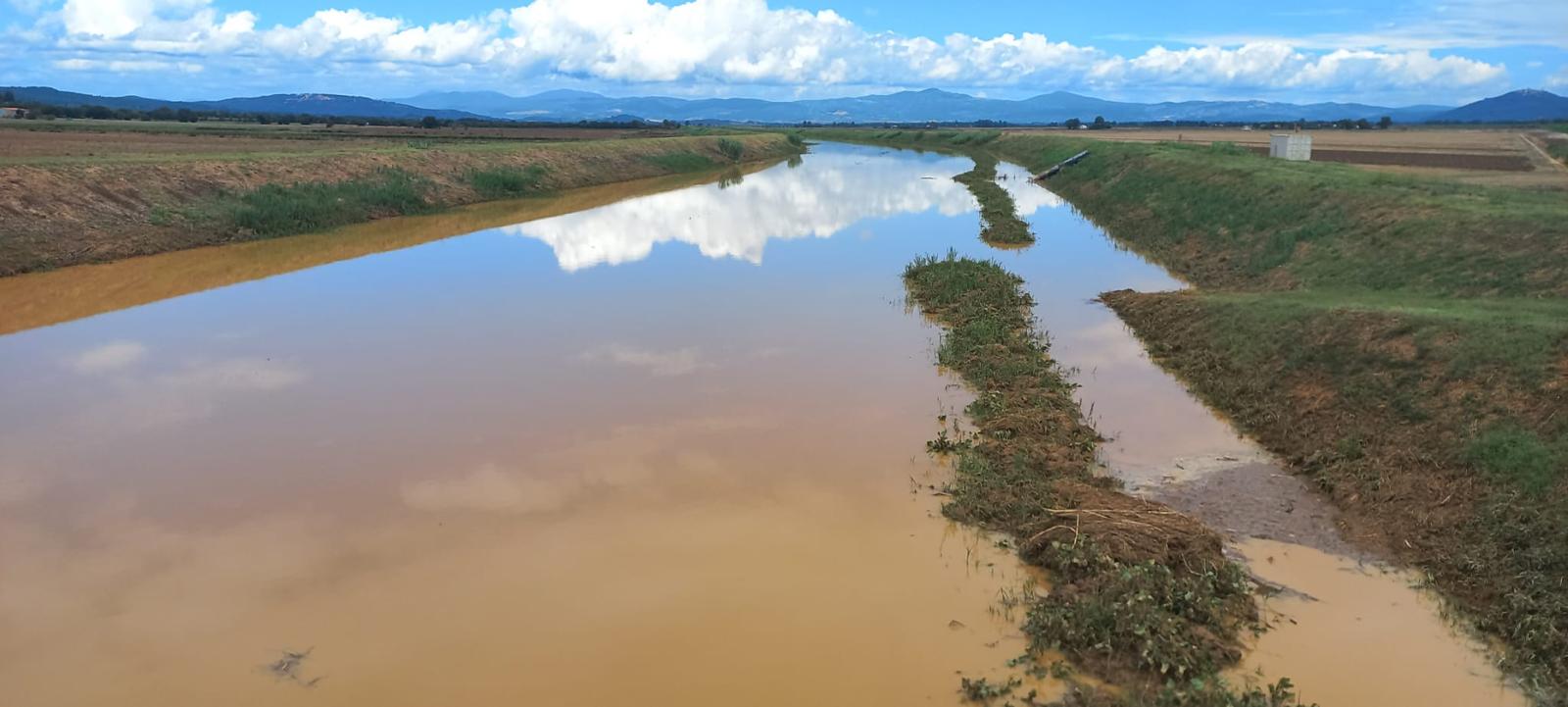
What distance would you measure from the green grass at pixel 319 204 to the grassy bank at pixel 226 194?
4 cm

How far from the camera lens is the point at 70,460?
31.8ft

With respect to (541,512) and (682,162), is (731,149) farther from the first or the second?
(541,512)

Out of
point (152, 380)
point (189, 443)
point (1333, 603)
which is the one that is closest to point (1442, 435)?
point (1333, 603)

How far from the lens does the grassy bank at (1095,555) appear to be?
595 cm

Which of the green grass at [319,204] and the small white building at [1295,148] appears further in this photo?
the small white building at [1295,148]

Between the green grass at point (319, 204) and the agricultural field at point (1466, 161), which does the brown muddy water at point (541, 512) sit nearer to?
the green grass at point (319, 204)

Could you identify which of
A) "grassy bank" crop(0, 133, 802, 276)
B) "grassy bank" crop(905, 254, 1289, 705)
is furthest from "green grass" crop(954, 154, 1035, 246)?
"grassy bank" crop(0, 133, 802, 276)

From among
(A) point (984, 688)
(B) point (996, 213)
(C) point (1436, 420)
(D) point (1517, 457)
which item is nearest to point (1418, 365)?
(C) point (1436, 420)

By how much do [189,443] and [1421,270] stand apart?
17846 millimetres

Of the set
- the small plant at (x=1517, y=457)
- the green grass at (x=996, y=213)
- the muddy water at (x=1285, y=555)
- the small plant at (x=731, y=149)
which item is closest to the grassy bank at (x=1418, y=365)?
the small plant at (x=1517, y=457)

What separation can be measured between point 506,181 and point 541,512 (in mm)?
34231

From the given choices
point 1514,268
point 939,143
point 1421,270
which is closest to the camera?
point 1514,268

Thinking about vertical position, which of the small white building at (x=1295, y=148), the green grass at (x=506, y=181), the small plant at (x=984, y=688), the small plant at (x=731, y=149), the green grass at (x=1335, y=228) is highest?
the small plant at (x=731, y=149)

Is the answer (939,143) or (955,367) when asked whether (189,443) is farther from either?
(939,143)
